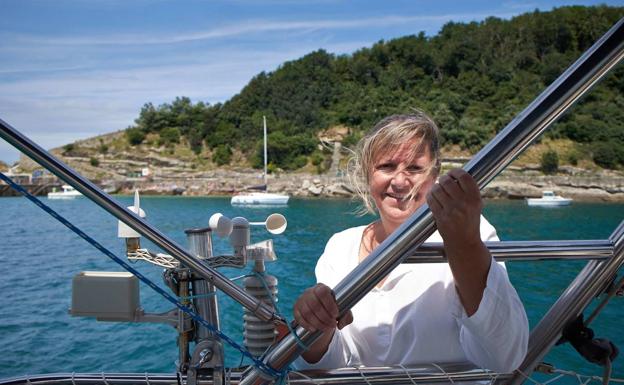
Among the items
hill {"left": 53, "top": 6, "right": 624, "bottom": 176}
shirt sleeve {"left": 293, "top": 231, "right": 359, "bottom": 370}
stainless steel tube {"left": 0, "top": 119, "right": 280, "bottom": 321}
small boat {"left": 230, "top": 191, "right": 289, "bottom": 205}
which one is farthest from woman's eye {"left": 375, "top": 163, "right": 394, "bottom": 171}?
hill {"left": 53, "top": 6, "right": 624, "bottom": 176}

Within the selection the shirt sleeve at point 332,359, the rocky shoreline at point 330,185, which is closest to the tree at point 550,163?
the rocky shoreline at point 330,185

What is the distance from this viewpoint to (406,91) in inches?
2549

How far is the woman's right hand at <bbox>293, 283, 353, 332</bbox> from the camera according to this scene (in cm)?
74

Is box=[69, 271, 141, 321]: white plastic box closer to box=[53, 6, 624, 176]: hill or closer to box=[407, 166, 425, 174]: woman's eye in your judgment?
box=[407, 166, 425, 174]: woman's eye

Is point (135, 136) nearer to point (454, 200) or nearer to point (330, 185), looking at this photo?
point (330, 185)

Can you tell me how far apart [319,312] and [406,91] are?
66412 millimetres

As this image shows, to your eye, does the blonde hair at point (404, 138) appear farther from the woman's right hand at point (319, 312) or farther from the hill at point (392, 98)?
Result: the hill at point (392, 98)

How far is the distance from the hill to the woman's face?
49.5m

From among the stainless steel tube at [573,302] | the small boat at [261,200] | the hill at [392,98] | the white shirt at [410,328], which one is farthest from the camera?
the hill at [392,98]

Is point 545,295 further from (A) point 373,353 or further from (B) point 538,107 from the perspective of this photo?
(B) point 538,107

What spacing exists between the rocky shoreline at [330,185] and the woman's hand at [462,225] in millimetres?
31802

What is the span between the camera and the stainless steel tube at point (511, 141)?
2.18ft

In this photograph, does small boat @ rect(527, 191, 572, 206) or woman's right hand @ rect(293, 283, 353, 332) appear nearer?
woman's right hand @ rect(293, 283, 353, 332)

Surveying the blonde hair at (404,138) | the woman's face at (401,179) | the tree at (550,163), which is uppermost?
the blonde hair at (404,138)
